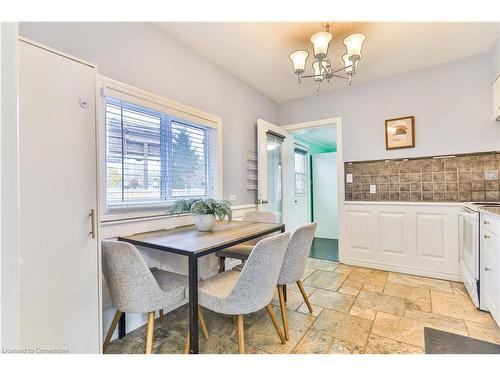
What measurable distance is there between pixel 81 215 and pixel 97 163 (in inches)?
11.7

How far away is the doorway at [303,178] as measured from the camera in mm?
3373

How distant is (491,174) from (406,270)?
1.42 meters

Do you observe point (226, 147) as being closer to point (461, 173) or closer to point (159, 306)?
point (159, 306)

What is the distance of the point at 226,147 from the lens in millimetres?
2855

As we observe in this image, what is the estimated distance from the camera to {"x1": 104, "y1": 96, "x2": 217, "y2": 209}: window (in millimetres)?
1775

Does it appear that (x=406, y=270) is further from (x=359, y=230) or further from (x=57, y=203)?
(x=57, y=203)

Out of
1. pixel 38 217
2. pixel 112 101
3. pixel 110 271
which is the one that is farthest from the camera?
pixel 112 101

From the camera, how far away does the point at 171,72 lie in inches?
87.2

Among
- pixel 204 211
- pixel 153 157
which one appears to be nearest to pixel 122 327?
pixel 204 211

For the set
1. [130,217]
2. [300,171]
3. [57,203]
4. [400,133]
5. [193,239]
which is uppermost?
[400,133]

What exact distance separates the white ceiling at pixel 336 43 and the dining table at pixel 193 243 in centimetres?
179

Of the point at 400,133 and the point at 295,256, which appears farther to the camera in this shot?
the point at 400,133

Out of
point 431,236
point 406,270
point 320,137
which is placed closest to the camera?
point 431,236

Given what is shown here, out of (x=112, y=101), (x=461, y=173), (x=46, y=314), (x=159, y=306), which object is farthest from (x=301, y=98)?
(x=46, y=314)
